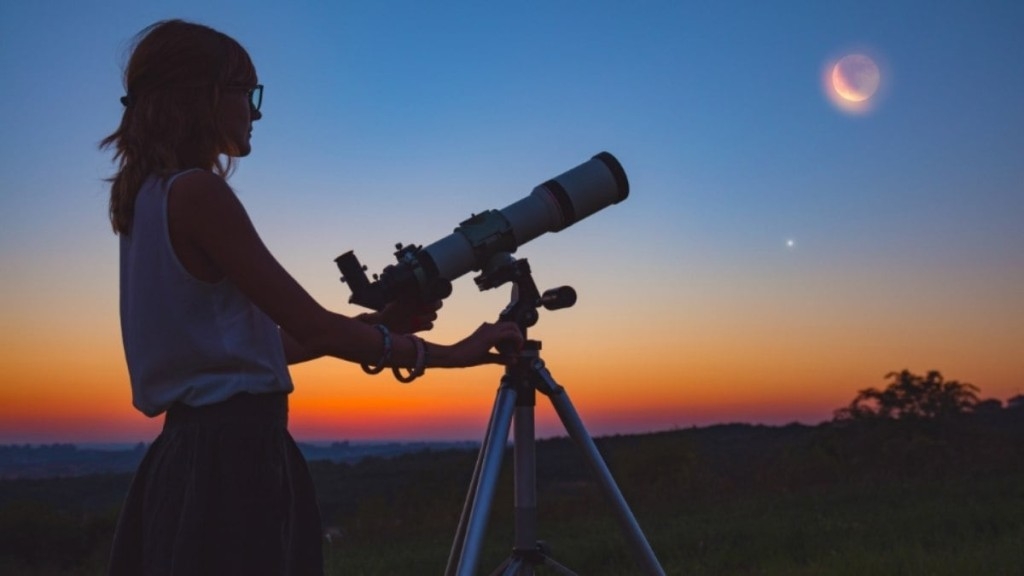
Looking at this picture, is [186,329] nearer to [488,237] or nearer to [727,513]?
[488,237]

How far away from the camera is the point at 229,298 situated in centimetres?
212

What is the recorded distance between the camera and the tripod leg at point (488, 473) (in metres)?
3.04

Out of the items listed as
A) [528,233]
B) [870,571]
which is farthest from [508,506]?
[528,233]

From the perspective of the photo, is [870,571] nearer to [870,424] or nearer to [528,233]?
[528,233]

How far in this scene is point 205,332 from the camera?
2.09 m

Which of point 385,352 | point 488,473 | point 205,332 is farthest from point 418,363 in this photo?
point 488,473

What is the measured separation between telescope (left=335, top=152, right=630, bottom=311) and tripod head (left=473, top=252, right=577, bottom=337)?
101mm

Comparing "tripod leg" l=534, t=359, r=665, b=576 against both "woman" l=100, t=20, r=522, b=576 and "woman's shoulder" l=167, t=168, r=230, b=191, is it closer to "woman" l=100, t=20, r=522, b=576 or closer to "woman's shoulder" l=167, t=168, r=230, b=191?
"woman" l=100, t=20, r=522, b=576

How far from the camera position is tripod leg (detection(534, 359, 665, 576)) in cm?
332

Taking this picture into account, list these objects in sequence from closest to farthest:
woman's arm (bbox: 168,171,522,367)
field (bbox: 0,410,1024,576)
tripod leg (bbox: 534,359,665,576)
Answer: woman's arm (bbox: 168,171,522,367) → tripod leg (bbox: 534,359,665,576) → field (bbox: 0,410,1024,576)

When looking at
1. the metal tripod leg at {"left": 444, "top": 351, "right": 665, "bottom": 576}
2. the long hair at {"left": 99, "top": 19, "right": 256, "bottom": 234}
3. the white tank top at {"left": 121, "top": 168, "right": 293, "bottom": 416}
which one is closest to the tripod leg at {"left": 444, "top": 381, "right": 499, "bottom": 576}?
the metal tripod leg at {"left": 444, "top": 351, "right": 665, "bottom": 576}

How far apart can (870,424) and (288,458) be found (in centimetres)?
1683

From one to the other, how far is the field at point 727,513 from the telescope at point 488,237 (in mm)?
849

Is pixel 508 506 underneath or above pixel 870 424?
underneath
